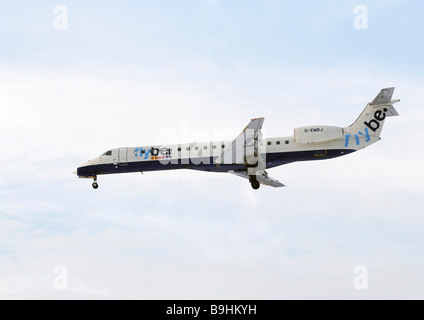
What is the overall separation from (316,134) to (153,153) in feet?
42.0

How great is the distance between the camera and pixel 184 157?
4294 centimetres

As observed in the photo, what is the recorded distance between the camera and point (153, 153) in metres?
44.0

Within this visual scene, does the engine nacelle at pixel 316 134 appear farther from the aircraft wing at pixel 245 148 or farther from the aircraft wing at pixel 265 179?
the aircraft wing at pixel 265 179

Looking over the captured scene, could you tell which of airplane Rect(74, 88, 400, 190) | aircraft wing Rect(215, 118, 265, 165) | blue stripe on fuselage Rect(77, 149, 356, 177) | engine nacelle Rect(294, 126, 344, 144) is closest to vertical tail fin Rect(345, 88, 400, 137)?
airplane Rect(74, 88, 400, 190)

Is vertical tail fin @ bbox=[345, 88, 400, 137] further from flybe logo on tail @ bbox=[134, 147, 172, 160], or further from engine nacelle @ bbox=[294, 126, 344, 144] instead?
flybe logo on tail @ bbox=[134, 147, 172, 160]

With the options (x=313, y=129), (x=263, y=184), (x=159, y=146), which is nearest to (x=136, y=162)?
(x=159, y=146)

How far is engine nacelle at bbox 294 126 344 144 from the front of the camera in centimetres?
4019

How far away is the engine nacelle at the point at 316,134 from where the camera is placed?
132 ft

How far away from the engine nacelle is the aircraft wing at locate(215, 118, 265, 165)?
304cm

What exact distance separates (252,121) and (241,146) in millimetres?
3026

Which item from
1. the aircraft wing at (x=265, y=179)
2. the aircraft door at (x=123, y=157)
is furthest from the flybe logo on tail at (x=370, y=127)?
the aircraft door at (x=123, y=157)

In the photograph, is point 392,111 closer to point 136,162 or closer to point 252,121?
point 252,121

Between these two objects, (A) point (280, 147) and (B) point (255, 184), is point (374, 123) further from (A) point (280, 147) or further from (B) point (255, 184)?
(B) point (255, 184)

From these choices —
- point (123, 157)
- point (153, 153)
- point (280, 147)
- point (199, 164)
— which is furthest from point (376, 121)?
point (123, 157)
